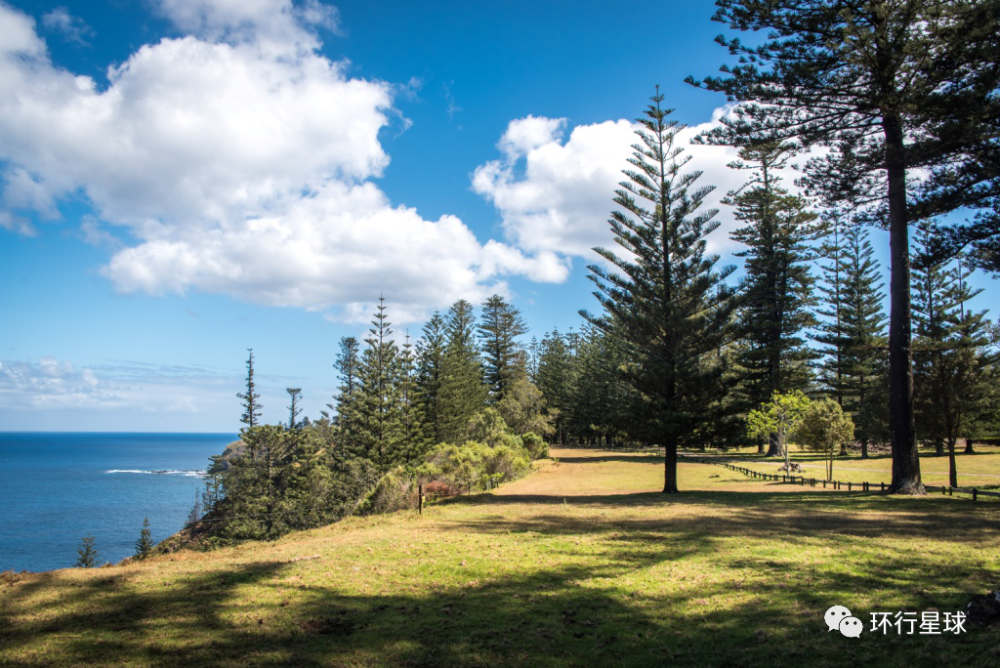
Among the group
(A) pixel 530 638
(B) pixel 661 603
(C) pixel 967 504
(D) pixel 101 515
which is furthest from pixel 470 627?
(D) pixel 101 515

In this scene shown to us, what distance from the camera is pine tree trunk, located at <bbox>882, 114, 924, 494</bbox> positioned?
1298 centimetres

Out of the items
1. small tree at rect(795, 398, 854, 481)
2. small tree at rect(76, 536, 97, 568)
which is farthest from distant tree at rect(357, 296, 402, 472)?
small tree at rect(795, 398, 854, 481)

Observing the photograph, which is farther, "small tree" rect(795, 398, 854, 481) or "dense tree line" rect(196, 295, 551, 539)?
"dense tree line" rect(196, 295, 551, 539)

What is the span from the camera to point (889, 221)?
1393 centimetres

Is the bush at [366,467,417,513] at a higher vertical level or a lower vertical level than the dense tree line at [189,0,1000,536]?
lower

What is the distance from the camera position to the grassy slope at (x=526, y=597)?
3.98 metres

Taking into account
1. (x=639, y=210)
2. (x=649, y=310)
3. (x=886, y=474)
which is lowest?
(x=886, y=474)

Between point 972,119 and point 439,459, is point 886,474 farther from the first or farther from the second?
point 439,459

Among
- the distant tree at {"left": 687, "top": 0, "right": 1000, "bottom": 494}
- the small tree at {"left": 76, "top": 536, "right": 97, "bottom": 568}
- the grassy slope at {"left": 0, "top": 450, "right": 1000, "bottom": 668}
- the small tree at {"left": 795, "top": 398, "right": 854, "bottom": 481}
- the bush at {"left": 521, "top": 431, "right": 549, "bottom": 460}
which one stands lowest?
the small tree at {"left": 76, "top": 536, "right": 97, "bottom": 568}

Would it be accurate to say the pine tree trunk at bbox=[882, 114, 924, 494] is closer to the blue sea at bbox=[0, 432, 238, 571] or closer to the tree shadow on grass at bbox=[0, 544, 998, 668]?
the tree shadow on grass at bbox=[0, 544, 998, 668]

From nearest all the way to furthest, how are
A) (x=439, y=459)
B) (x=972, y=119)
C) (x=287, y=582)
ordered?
1. (x=287, y=582)
2. (x=972, y=119)
3. (x=439, y=459)

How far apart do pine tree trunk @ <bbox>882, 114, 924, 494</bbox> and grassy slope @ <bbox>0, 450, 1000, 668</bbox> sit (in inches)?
152

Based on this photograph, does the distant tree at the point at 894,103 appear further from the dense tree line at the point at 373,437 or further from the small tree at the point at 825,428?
the dense tree line at the point at 373,437

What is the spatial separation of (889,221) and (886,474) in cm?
1188
